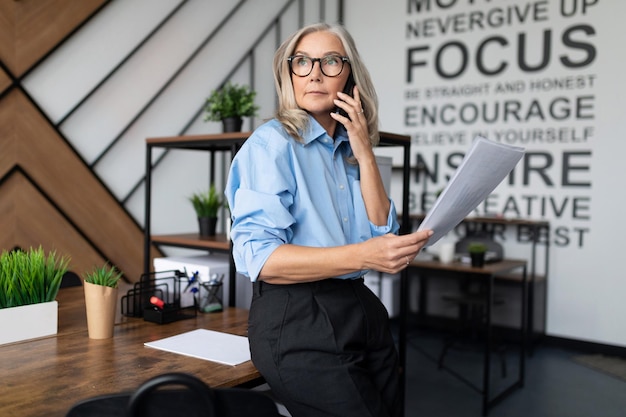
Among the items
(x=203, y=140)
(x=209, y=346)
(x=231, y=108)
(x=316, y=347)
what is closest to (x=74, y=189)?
(x=231, y=108)

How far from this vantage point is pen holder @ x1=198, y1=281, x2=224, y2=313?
6.67 feet

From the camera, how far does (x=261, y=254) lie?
47.3 inches

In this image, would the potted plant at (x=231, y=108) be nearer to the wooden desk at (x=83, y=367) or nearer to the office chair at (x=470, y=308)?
the wooden desk at (x=83, y=367)

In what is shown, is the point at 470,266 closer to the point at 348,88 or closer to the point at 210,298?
the point at 210,298

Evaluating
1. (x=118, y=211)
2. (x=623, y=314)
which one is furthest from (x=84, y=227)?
(x=623, y=314)

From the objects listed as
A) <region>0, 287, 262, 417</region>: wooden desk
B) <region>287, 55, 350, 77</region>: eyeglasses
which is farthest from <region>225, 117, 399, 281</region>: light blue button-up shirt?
<region>0, 287, 262, 417</region>: wooden desk

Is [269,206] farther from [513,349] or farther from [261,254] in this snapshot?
[513,349]

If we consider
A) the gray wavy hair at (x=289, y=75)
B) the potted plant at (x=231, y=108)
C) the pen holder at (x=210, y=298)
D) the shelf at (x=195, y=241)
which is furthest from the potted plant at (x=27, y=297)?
the potted plant at (x=231, y=108)

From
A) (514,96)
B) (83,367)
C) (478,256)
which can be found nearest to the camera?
(83,367)

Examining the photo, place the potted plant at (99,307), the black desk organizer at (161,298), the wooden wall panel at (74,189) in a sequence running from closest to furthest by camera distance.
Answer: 1. the potted plant at (99,307)
2. the black desk organizer at (161,298)
3. the wooden wall panel at (74,189)

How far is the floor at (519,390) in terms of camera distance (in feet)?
10.7

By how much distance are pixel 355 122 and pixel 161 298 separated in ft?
3.37

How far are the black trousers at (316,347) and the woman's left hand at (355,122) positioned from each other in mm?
344

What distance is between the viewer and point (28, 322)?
62.4 inches
